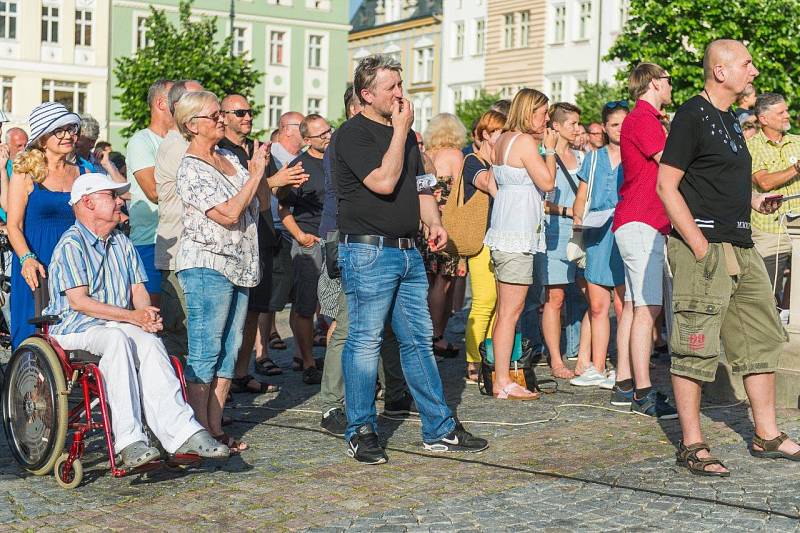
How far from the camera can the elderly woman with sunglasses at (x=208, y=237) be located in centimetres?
704

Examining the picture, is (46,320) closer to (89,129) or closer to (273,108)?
(89,129)

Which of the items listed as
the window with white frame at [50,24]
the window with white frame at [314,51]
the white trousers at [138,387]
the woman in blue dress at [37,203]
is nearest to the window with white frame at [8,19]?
the window with white frame at [50,24]

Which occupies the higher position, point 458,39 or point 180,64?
point 458,39

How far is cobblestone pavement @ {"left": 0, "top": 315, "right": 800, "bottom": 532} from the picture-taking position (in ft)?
19.0

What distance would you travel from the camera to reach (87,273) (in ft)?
22.4

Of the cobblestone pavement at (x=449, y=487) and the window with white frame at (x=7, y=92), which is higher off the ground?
the window with white frame at (x=7, y=92)

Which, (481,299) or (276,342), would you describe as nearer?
(481,299)

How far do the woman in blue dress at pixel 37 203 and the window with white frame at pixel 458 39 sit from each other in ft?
194

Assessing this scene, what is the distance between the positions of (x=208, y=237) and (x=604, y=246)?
3.56 metres

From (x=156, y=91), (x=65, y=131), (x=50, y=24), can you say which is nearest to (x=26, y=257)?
(x=65, y=131)

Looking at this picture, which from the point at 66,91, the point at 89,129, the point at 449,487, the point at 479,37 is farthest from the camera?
the point at 479,37

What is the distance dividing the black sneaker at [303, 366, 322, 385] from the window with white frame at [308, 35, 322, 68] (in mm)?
63734

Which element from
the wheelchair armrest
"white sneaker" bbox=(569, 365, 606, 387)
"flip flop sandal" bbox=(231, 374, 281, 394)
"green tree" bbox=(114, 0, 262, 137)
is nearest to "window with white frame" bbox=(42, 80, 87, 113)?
"green tree" bbox=(114, 0, 262, 137)

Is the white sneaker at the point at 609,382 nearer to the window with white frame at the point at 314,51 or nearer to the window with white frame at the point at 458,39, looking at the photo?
the window with white frame at the point at 458,39
